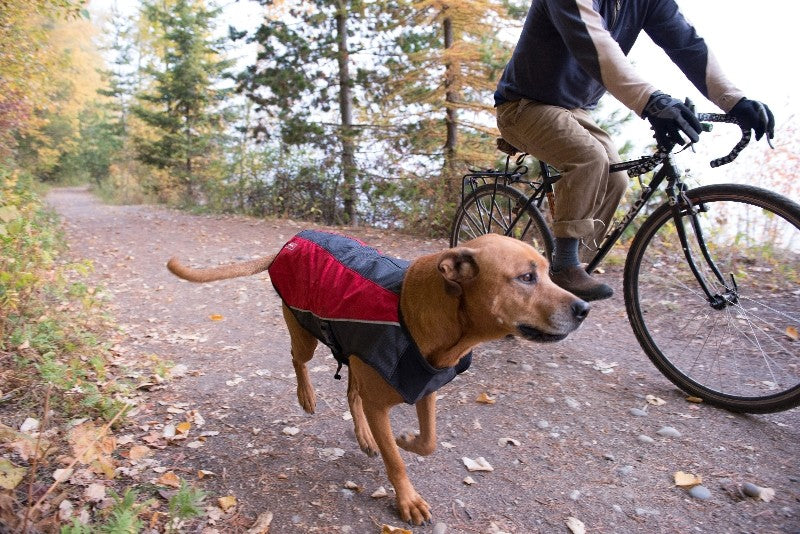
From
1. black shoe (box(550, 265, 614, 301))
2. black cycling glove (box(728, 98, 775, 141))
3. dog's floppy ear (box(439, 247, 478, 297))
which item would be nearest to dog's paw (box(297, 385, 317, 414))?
dog's floppy ear (box(439, 247, 478, 297))

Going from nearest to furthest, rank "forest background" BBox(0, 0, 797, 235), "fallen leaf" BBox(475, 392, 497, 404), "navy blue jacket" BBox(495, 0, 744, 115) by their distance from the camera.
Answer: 1. "navy blue jacket" BBox(495, 0, 744, 115)
2. "fallen leaf" BBox(475, 392, 497, 404)
3. "forest background" BBox(0, 0, 797, 235)

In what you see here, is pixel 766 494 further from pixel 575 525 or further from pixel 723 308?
pixel 723 308

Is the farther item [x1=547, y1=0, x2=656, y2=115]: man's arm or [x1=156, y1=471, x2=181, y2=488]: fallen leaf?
[x1=547, y1=0, x2=656, y2=115]: man's arm

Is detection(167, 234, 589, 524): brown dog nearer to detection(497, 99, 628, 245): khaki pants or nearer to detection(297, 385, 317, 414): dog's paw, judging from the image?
detection(297, 385, 317, 414): dog's paw

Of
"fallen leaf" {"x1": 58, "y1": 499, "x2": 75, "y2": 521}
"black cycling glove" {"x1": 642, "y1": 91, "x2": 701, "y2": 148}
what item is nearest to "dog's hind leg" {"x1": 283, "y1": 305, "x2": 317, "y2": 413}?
Result: "fallen leaf" {"x1": 58, "y1": 499, "x2": 75, "y2": 521}

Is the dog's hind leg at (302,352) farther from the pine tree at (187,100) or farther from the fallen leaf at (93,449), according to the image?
the pine tree at (187,100)

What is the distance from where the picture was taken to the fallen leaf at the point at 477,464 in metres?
2.51

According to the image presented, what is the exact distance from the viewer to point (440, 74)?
827cm

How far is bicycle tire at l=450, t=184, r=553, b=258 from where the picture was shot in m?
4.07

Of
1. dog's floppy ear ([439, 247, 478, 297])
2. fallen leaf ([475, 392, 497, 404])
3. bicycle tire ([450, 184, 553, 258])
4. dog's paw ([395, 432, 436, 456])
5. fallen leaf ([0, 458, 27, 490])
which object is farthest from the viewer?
bicycle tire ([450, 184, 553, 258])

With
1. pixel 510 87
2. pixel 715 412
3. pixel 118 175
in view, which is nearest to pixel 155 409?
pixel 510 87

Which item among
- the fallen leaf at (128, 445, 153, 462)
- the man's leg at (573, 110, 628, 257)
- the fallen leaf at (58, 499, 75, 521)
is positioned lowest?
the fallen leaf at (128, 445, 153, 462)

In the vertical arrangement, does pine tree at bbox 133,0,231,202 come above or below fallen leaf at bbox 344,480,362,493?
above

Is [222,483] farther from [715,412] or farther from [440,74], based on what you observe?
[440,74]
